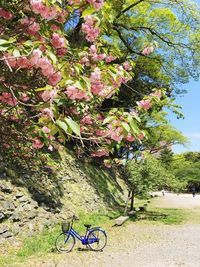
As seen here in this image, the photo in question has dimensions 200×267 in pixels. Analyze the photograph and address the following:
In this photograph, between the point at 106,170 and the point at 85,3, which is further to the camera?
the point at 106,170

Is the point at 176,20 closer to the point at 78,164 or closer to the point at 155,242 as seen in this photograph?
the point at 78,164

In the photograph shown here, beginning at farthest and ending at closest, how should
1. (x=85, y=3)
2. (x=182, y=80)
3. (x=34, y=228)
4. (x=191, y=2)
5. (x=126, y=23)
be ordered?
1. (x=182, y=80)
2. (x=126, y=23)
3. (x=191, y=2)
4. (x=34, y=228)
5. (x=85, y=3)

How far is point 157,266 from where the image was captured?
905cm

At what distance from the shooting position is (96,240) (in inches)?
426

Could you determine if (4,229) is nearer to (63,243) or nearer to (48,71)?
(63,243)

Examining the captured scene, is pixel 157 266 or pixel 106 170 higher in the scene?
pixel 106 170

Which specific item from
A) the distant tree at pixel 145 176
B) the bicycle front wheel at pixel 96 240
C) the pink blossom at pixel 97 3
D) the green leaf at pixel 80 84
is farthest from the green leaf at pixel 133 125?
the distant tree at pixel 145 176

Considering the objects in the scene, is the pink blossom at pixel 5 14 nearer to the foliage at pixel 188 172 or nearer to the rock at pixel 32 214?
the rock at pixel 32 214

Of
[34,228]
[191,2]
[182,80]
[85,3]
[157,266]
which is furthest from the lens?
[182,80]

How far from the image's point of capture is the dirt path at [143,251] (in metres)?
9.42

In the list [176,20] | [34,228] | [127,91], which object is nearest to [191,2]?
[176,20]

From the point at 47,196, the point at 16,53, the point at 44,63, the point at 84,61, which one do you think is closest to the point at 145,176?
the point at 47,196

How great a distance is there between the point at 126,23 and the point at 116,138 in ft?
61.1

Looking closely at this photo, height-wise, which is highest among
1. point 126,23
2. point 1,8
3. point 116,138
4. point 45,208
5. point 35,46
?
point 126,23
